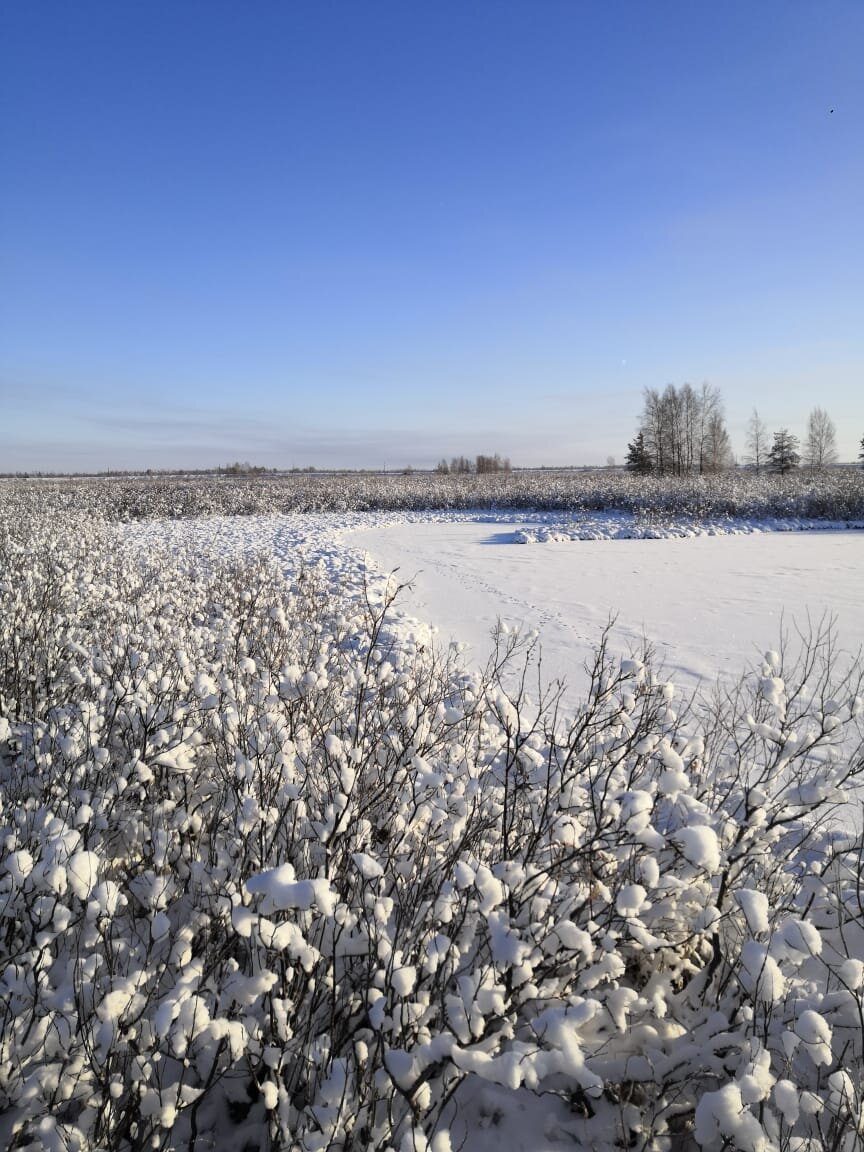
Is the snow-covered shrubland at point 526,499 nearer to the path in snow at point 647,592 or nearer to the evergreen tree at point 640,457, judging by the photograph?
the path in snow at point 647,592

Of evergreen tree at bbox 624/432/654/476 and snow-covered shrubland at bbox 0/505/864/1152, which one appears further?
evergreen tree at bbox 624/432/654/476

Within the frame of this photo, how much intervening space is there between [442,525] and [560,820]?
2039 centimetres

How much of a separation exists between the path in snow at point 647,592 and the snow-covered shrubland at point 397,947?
3.72 metres

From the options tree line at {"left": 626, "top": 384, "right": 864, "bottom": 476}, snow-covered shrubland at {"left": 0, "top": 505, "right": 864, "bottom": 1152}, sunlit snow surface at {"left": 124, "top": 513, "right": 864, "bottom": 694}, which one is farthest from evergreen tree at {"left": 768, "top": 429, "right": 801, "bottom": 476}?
snow-covered shrubland at {"left": 0, "top": 505, "right": 864, "bottom": 1152}

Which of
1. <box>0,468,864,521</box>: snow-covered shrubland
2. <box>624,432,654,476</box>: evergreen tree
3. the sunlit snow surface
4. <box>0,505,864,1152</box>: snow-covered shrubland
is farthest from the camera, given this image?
<box>624,432,654,476</box>: evergreen tree

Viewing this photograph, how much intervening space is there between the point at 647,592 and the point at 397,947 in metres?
Answer: 9.36

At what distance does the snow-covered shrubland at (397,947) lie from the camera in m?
1.69

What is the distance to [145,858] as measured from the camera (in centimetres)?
293

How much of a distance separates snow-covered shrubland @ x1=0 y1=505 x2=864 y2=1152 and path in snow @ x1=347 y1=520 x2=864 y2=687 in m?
3.72

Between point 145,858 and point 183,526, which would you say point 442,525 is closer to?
point 183,526

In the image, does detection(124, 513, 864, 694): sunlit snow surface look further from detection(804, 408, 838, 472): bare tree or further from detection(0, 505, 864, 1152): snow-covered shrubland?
detection(804, 408, 838, 472): bare tree

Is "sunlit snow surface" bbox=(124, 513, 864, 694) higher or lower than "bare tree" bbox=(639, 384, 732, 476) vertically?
lower

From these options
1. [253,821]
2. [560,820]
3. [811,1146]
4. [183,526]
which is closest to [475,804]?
[560,820]

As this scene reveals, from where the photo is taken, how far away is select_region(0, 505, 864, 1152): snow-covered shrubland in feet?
5.54
